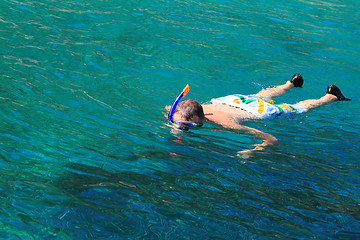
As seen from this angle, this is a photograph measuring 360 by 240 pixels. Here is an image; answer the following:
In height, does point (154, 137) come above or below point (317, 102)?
below

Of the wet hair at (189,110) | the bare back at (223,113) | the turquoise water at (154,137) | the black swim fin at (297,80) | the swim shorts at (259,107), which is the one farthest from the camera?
the black swim fin at (297,80)

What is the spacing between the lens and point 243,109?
20.0 ft

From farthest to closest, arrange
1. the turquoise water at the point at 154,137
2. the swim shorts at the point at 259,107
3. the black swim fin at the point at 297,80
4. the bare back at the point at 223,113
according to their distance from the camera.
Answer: the black swim fin at the point at 297,80, the swim shorts at the point at 259,107, the bare back at the point at 223,113, the turquoise water at the point at 154,137

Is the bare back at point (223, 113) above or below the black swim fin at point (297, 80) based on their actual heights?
below

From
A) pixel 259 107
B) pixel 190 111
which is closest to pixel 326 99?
pixel 259 107

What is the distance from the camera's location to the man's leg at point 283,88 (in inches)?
281

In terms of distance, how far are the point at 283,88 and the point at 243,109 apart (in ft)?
5.29

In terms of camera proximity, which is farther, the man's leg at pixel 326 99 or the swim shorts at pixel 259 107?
the man's leg at pixel 326 99

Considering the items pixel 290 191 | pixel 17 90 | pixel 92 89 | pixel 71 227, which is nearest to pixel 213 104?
pixel 92 89

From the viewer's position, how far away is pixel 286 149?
16.7 ft

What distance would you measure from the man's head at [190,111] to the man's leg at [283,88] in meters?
2.24

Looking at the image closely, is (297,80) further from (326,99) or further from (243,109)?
(243,109)

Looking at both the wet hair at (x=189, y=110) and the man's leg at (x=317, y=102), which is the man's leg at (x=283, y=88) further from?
the wet hair at (x=189, y=110)

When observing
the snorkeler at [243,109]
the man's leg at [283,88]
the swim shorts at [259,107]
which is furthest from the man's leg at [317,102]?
the man's leg at [283,88]
